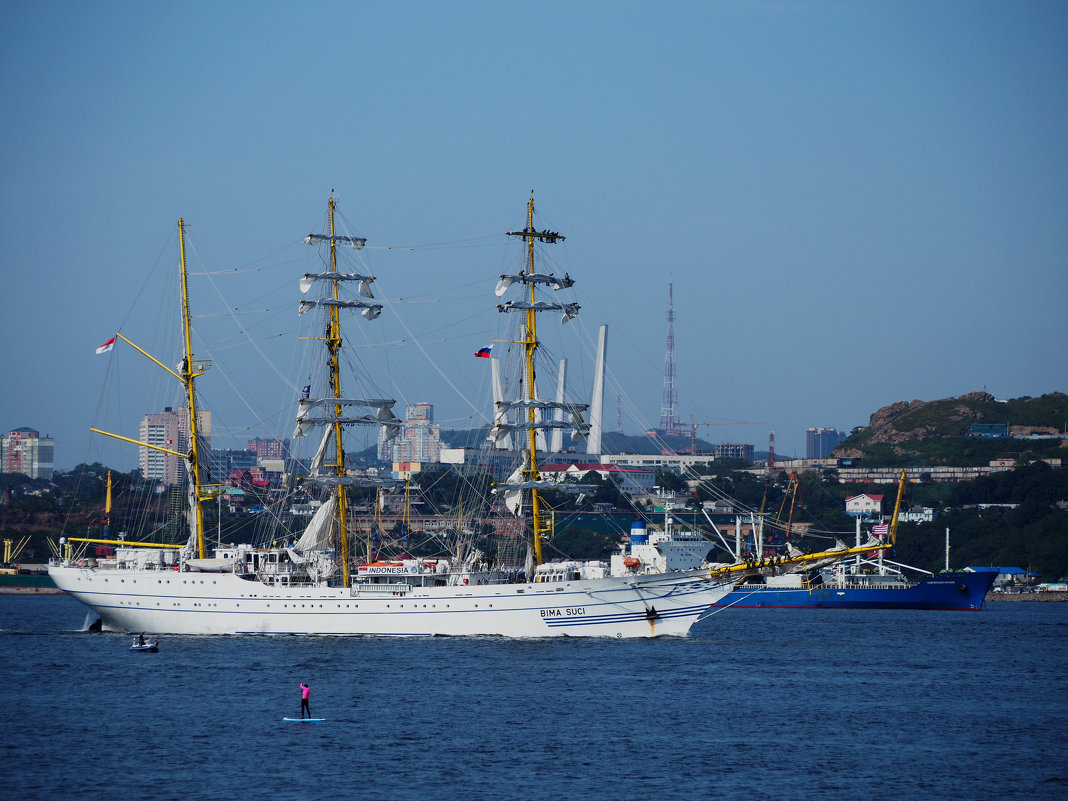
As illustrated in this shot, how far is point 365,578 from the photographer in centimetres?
7169

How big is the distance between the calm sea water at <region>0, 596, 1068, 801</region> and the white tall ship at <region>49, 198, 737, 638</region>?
154cm

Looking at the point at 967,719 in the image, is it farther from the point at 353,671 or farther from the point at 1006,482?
the point at 1006,482

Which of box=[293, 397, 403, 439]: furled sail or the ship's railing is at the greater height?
box=[293, 397, 403, 439]: furled sail

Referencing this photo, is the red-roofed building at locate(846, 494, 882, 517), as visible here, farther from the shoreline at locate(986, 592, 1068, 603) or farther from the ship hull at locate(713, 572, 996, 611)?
the ship hull at locate(713, 572, 996, 611)

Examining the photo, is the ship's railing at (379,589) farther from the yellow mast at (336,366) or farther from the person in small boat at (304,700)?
the person in small boat at (304,700)

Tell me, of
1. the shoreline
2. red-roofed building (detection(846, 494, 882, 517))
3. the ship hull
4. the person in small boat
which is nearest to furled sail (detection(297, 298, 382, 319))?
the person in small boat

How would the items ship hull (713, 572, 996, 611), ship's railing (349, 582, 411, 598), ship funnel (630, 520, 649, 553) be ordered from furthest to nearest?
1. ship hull (713, 572, 996, 611)
2. ship funnel (630, 520, 649, 553)
3. ship's railing (349, 582, 411, 598)

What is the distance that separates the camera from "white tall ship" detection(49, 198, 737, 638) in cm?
6869

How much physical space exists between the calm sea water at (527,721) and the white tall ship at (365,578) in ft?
5.04

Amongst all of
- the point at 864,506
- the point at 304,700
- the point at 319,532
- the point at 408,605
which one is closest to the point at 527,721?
the point at 304,700

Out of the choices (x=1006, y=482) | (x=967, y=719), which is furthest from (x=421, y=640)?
(x=1006, y=482)

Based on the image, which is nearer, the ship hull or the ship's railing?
the ship's railing

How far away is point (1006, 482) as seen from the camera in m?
196

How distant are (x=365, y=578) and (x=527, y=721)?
26.7 meters
